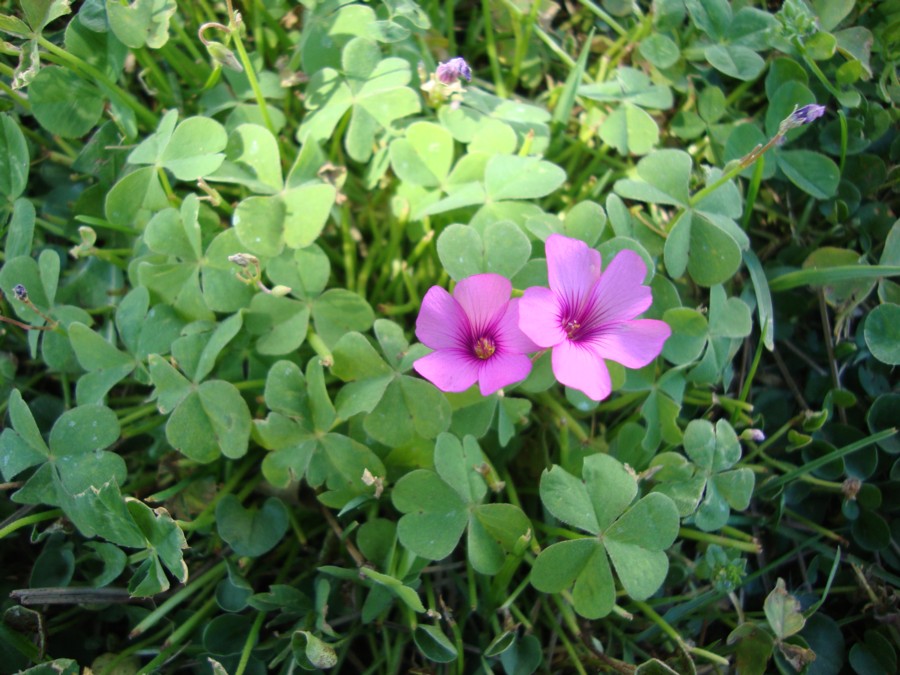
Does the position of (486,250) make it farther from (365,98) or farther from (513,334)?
(365,98)

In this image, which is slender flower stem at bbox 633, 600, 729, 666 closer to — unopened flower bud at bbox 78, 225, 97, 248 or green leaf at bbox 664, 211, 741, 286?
green leaf at bbox 664, 211, 741, 286

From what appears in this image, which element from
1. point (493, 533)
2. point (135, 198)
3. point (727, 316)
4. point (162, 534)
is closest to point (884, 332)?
point (727, 316)

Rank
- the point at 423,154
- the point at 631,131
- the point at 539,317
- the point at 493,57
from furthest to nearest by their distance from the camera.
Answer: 1. the point at 493,57
2. the point at 631,131
3. the point at 423,154
4. the point at 539,317

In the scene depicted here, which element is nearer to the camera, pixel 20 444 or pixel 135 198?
pixel 20 444

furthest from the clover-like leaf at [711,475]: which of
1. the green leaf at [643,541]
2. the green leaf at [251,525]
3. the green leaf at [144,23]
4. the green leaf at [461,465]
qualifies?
the green leaf at [144,23]

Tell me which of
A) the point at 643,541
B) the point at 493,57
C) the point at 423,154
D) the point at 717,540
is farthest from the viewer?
the point at 493,57

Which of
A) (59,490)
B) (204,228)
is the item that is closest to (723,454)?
(204,228)

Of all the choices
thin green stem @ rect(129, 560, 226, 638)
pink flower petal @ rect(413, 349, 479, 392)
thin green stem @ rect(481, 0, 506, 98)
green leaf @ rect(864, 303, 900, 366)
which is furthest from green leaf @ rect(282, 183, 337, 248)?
green leaf @ rect(864, 303, 900, 366)
